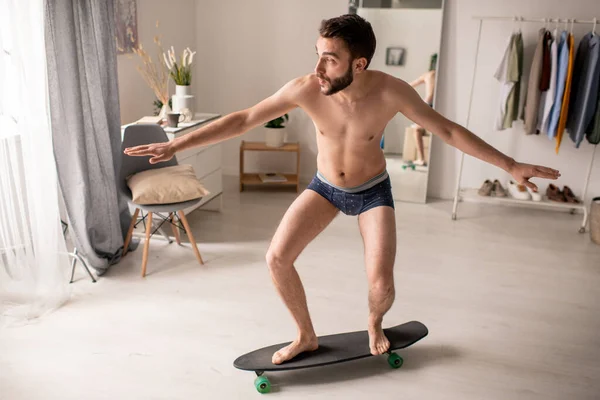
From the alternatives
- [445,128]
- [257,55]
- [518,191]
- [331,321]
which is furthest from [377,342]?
[257,55]

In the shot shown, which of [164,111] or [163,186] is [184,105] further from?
[163,186]

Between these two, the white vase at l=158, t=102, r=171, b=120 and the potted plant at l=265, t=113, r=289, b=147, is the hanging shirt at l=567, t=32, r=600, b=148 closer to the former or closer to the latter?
the potted plant at l=265, t=113, r=289, b=147

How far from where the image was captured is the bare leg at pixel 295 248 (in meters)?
2.56

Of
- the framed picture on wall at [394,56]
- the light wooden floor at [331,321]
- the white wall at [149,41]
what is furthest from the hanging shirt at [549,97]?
the white wall at [149,41]

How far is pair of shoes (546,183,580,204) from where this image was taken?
4.88 m

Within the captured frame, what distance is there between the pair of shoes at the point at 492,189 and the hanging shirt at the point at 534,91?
0.53 metres

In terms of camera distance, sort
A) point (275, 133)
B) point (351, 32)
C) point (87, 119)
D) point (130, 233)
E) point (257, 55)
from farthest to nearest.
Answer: point (257, 55)
point (275, 133)
point (130, 233)
point (87, 119)
point (351, 32)

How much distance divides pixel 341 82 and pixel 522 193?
10.3 feet

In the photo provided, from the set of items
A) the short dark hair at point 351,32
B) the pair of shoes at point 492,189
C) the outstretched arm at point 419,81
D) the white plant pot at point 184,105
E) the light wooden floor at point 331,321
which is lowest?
the light wooden floor at point 331,321

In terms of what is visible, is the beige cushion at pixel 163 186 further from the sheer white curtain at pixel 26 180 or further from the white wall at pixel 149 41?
the white wall at pixel 149 41

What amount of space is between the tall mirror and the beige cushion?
2035mm

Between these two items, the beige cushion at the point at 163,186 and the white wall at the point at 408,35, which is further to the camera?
the white wall at the point at 408,35

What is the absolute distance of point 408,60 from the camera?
4996 mm

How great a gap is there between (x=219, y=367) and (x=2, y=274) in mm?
1229
